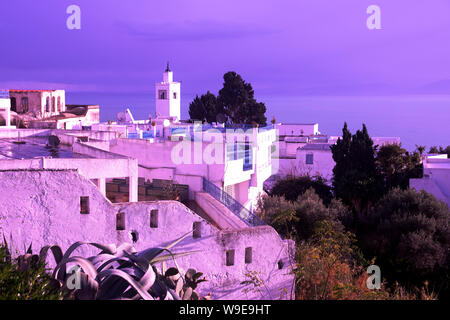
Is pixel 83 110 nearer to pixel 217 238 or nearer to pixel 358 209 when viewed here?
pixel 358 209

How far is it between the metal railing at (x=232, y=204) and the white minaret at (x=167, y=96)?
120ft

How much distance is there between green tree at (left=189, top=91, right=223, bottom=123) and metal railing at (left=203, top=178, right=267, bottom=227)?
30811 millimetres

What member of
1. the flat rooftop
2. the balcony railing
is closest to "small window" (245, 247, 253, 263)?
the flat rooftop

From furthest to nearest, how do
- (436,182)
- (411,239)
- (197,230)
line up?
(436,182), (411,239), (197,230)

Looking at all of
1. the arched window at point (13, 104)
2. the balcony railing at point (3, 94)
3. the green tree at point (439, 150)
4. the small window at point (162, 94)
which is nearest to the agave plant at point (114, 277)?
the balcony railing at point (3, 94)

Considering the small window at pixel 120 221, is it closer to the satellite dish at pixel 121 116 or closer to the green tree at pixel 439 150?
the satellite dish at pixel 121 116

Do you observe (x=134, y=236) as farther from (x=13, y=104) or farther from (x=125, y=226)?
(x=13, y=104)

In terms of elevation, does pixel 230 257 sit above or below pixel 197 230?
below

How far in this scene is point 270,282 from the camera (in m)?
8.95

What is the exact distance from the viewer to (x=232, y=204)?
1294 cm

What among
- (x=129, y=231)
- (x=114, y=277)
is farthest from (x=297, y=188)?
(x=114, y=277)

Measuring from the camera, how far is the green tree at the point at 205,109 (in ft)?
146

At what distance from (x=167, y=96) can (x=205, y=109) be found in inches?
274
